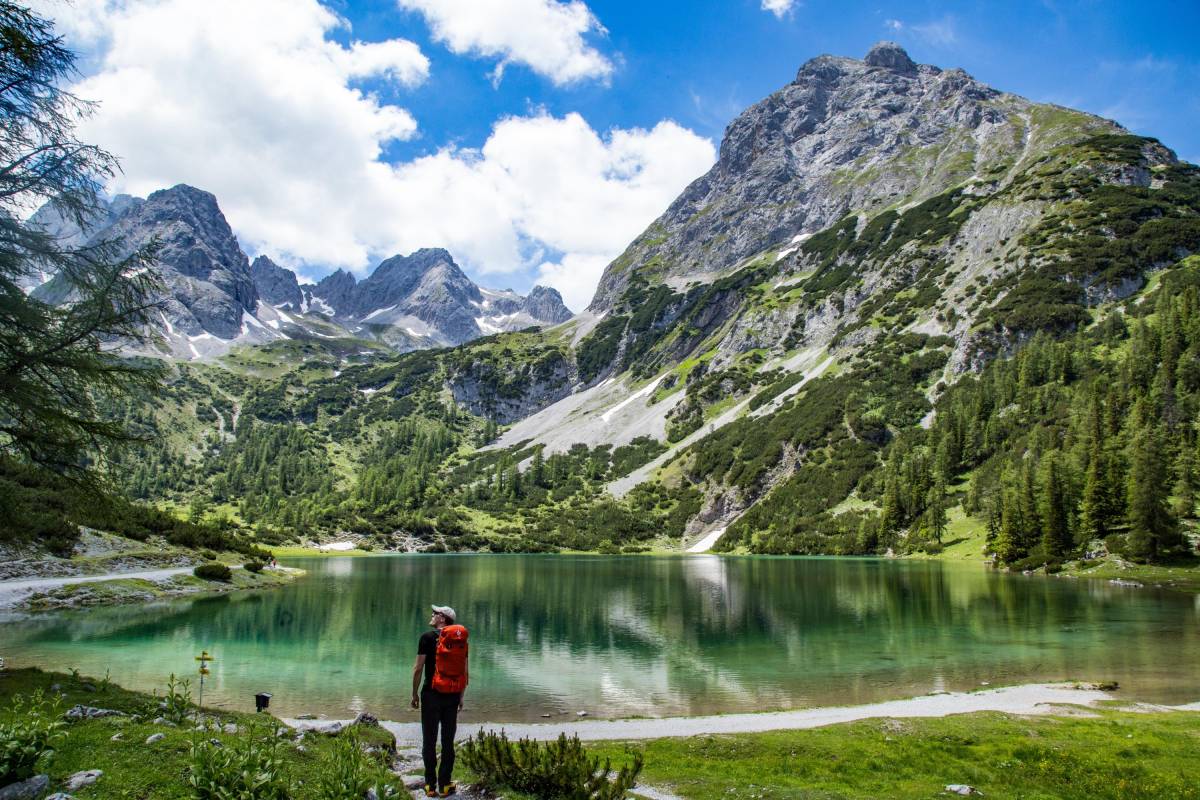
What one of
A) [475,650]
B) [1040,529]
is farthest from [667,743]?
[1040,529]

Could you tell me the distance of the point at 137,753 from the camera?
10.1 meters

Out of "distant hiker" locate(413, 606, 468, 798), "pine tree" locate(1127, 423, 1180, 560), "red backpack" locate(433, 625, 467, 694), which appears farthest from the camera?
"pine tree" locate(1127, 423, 1180, 560)

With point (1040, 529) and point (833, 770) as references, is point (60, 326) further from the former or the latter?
point (1040, 529)

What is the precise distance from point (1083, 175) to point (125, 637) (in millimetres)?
239772

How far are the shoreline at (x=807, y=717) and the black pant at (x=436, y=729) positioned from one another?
600 centimetres

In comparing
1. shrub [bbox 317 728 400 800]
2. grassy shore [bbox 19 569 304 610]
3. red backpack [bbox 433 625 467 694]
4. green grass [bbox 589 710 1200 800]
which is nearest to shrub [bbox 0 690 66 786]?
shrub [bbox 317 728 400 800]

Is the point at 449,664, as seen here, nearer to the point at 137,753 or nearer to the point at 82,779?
the point at 137,753

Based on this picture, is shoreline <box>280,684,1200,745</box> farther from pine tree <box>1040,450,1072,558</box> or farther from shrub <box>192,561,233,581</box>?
pine tree <box>1040,450,1072,558</box>

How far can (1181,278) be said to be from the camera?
125875 mm

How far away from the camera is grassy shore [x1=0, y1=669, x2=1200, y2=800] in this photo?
10.1 meters

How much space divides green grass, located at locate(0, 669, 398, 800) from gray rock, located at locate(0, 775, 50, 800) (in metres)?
0.31

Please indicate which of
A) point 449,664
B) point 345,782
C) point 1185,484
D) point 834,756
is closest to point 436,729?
point 449,664

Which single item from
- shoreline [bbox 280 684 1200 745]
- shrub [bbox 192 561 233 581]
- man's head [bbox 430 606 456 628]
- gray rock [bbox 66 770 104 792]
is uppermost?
man's head [bbox 430 606 456 628]

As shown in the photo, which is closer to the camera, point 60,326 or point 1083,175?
point 60,326
